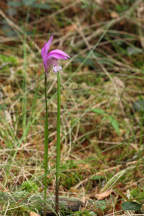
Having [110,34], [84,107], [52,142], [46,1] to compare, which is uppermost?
[46,1]

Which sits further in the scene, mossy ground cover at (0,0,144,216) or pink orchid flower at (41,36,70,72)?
mossy ground cover at (0,0,144,216)

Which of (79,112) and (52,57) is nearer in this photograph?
(52,57)

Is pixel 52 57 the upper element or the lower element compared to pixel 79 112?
upper

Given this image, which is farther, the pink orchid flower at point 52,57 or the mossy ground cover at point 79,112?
the mossy ground cover at point 79,112

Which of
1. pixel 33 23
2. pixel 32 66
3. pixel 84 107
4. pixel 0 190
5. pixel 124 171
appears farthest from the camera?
pixel 33 23

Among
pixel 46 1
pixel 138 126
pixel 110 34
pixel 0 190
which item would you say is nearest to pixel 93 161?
pixel 138 126

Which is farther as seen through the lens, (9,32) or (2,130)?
(9,32)

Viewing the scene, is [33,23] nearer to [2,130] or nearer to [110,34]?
[110,34]

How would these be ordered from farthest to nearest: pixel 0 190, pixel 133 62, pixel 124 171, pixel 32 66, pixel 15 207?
1. pixel 133 62
2. pixel 32 66
3. pixel 124 171
4. pixel 0 190
5. pixel 15 207
